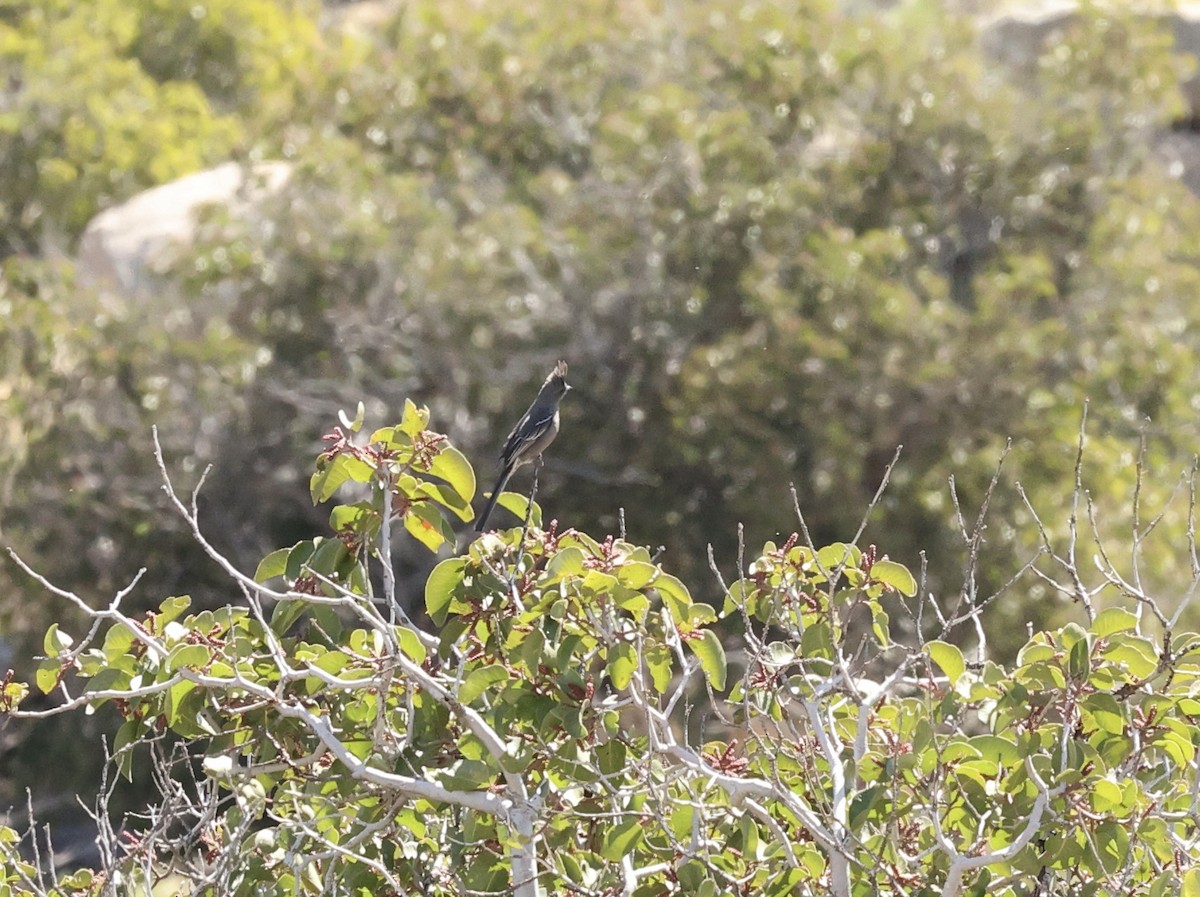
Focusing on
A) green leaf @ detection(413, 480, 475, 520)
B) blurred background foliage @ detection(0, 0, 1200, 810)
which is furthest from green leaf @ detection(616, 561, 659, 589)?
blurred background foliage @ detection(0, 0, 1200, 810)

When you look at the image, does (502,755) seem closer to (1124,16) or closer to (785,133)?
(785,133)

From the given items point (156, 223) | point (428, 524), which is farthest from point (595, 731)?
point (156, 223)

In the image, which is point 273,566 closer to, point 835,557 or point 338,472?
point 338,472

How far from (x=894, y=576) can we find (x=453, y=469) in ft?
3.07

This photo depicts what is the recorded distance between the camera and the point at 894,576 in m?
3.49

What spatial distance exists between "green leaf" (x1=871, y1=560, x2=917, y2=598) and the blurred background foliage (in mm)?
6258

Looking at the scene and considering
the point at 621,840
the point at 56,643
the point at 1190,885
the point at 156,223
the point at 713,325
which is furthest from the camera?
the point at 156,223

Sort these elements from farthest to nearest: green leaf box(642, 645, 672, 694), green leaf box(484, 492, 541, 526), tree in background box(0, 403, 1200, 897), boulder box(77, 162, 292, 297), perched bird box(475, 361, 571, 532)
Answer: boulder box(77, 162, 292, 297), perched bird box(475, 361, 571, 532), green leaf box(484, 492, 541, 526), green leaf box(642, 645, 672, 694), tree in background box(0, 403, 1200, 897)

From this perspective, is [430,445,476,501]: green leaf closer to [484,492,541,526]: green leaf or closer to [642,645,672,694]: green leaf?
[484,492,541,526]: green leaf

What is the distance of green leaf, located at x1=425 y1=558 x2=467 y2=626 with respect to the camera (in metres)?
3.38

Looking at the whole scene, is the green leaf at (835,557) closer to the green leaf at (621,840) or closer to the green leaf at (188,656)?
the green leaf at (621,840)

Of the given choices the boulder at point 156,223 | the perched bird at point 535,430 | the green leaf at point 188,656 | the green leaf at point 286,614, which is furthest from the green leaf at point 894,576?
the boulder at point 156,223

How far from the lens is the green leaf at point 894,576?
11.4 feet

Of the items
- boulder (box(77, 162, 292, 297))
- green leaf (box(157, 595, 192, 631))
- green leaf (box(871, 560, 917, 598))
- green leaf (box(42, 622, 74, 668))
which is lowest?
boulder (box(77, 162, 292, 297))
